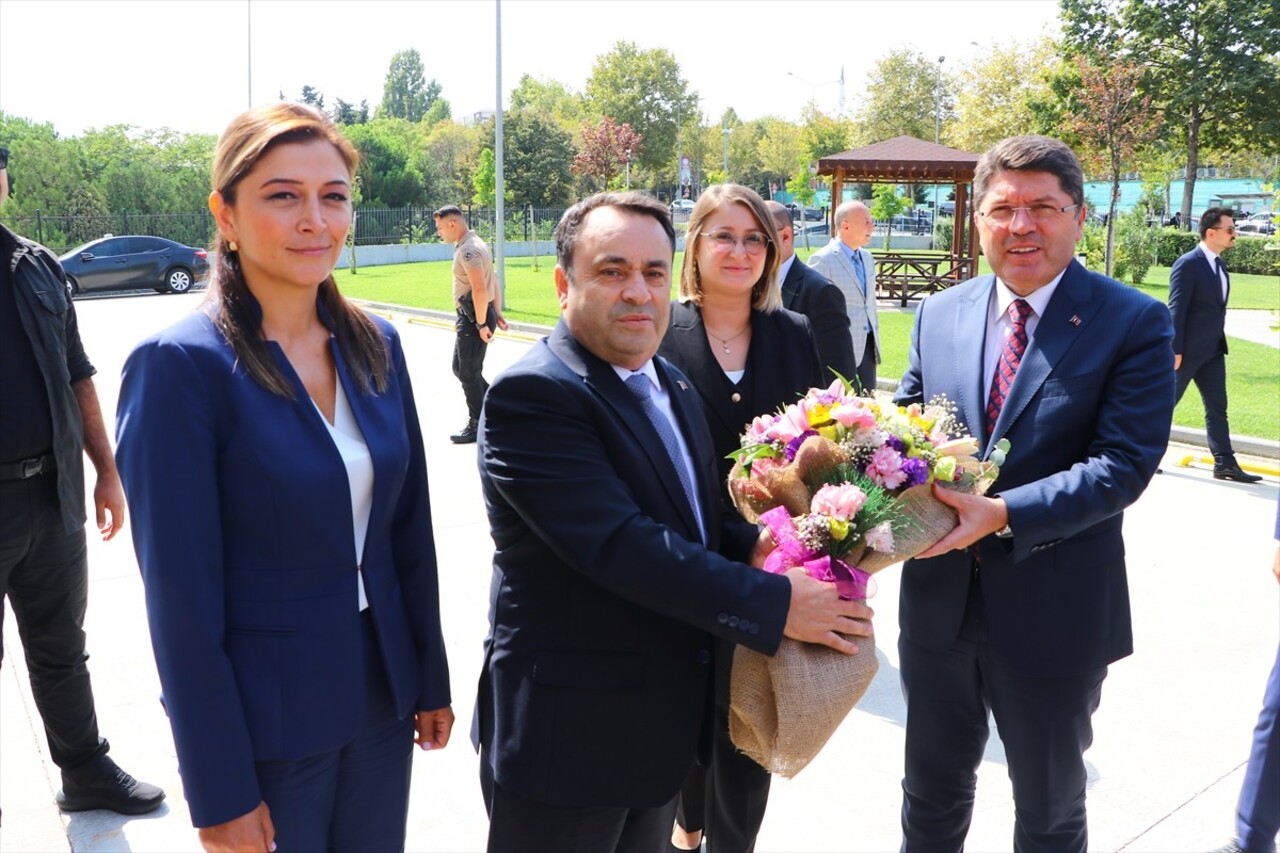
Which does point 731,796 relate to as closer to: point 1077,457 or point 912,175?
point 1077,457

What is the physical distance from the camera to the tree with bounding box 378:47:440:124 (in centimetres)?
13175

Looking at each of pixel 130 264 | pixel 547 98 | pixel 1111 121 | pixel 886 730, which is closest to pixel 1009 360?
pixel 886 730

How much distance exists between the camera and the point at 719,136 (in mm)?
73125

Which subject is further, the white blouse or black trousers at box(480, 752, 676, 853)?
black trousers at box(480, 752, 676, 853)

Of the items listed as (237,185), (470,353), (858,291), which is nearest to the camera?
(237,185)

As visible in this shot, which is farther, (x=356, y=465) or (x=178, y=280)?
→ (x=178, y=280)

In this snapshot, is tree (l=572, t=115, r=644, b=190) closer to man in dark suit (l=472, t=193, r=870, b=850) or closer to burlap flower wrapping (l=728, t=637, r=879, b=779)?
man in dark suit (l=472, t=193, r=870, b=850)

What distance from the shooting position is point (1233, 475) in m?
8.98

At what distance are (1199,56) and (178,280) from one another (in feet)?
114

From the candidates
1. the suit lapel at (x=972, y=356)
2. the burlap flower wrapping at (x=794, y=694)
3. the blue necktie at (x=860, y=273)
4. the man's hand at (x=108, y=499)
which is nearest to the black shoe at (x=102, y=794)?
the man's hand at (x=108, y=499)

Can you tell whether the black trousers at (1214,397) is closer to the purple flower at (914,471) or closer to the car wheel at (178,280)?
the purple flower at (914,471)

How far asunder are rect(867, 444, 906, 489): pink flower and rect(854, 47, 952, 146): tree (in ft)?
182

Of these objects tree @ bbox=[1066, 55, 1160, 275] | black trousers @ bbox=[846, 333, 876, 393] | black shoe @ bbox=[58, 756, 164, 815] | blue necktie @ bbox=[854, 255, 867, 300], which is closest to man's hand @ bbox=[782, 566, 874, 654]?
black shoe @ bbox=[58, 756, 164, 815]

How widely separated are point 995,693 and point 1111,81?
25.6 m
